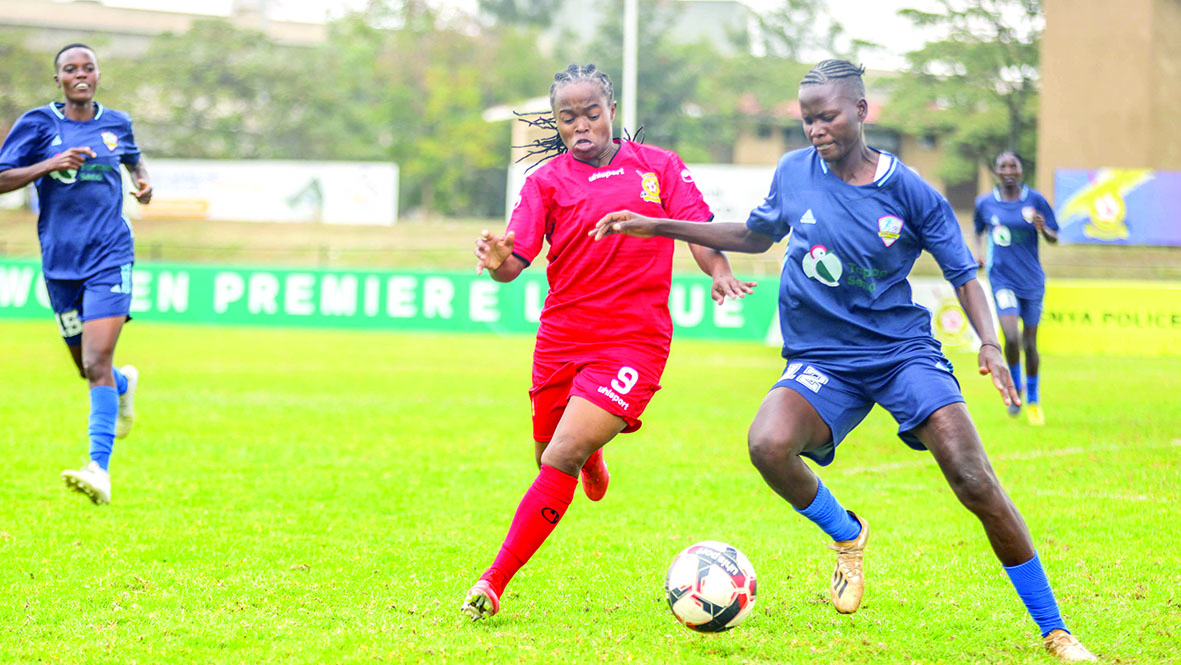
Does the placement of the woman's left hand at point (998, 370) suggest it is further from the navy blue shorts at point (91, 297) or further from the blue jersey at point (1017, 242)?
the blue jersey at point (1017, 242)

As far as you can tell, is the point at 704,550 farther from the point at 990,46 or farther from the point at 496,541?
the point at 990,46

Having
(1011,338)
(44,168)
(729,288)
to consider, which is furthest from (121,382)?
(1011,338)

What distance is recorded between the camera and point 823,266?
4.58 meters

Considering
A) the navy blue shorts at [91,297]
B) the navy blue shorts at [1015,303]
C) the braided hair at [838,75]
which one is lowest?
the navy blue shorts at [1015,303]

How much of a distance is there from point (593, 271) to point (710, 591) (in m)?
1.42

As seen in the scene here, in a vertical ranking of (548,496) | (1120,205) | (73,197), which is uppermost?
(73,197)

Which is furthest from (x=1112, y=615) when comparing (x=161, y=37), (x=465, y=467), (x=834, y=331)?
(x=161, y=37)

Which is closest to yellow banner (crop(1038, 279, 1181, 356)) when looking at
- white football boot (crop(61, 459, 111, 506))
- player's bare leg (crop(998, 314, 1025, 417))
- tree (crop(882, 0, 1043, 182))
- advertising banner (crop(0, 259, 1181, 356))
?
advertising banner (crop(0, 259, 1181, 356))

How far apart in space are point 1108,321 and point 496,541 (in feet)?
45.9

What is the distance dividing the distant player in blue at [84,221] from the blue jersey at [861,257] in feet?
13.6

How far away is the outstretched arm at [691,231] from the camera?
4684 millimetres

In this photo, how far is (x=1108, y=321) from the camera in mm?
17625

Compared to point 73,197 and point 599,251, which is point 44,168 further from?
point 599,251

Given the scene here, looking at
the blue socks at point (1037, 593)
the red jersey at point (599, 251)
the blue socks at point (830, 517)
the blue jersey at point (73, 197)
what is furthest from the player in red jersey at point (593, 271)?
the blue jersey at point (73, 197)
